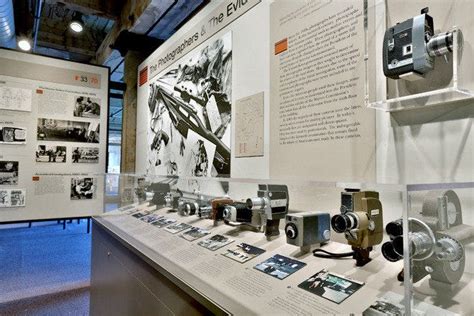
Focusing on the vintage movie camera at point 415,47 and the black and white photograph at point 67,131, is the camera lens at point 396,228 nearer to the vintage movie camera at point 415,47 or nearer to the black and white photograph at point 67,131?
the vintage movie camera at point 415,47

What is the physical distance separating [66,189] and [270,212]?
3259 millimetres

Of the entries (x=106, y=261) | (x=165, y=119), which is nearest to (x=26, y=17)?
(x=165, y=119)

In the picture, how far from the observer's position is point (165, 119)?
10.9 ft

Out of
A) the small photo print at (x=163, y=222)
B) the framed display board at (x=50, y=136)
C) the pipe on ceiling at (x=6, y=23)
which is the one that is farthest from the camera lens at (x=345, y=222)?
the pipe on ceiling at (x=6, y=23)

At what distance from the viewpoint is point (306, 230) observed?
118cm

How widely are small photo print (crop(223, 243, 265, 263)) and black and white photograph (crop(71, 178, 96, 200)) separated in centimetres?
312

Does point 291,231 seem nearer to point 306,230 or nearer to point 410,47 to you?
point 306,230

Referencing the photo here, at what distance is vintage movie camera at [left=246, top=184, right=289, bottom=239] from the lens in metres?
1.45

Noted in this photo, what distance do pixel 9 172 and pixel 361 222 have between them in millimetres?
3866

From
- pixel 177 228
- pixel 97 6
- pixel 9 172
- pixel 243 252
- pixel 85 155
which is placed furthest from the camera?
pixel 97 6

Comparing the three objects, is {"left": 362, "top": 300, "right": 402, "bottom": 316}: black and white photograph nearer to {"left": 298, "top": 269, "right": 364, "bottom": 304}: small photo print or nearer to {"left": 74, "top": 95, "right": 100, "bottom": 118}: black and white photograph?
{"left": 298, "top": 269, "right": 364, "bottom": 304}: small photo print

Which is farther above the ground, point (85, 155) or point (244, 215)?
point (85, 155)

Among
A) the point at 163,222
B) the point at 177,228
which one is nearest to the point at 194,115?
the point at 163,222

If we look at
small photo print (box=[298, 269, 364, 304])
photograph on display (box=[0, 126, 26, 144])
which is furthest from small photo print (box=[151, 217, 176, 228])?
photograph on display (box=[0, 126, 26, 144])
